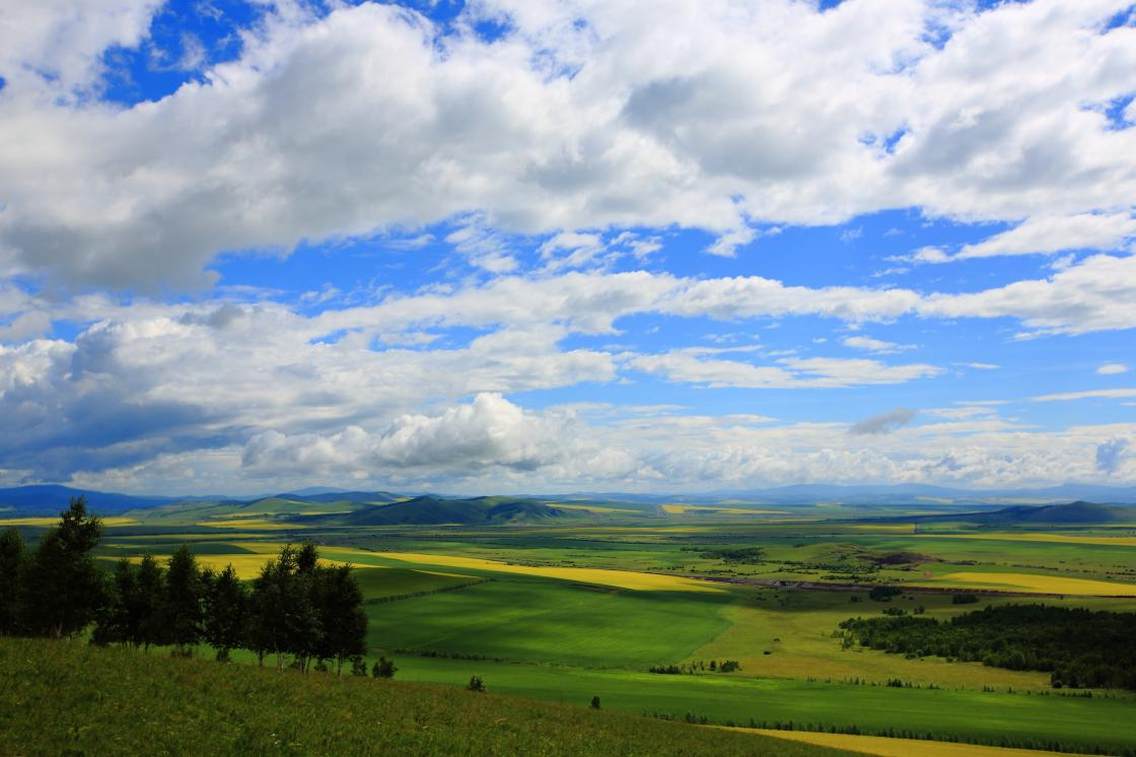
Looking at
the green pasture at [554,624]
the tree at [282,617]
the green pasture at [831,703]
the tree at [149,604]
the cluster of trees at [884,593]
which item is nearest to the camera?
the green pasture at [831,703]

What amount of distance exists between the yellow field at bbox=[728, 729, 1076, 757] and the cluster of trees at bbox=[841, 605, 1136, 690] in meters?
42.0

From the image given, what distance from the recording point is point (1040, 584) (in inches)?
6235

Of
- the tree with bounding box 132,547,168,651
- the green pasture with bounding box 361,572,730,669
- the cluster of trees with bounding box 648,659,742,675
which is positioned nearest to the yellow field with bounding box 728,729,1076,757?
the cluster of trees with bounding box 648,659,742,675

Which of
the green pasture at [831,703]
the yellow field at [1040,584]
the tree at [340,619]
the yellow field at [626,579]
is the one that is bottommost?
the yellow field at [626,579]

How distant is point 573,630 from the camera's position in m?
110

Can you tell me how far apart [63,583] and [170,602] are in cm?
843

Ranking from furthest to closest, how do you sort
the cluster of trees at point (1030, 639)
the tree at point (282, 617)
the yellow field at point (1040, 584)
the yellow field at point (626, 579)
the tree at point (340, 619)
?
the yellow field at point (626, 579), the yellow field at point (1040, 584), the cluster of trees at point (1030, 639), the tree at point (340, 619), the tree at point (282, 617)

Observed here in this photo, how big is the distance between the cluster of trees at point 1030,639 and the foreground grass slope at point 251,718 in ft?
207

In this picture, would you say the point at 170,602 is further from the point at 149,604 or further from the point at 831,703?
the point at 831,703

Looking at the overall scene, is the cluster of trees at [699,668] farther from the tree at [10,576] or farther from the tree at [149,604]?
the tree at [10,576]

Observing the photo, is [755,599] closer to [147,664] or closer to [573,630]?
[573,630]

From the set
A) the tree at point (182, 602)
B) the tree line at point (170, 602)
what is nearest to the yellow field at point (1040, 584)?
the tree line at point (170, 602)

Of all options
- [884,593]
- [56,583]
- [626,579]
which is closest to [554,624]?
[626,579]

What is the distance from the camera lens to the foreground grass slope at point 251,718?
78.4 feet
